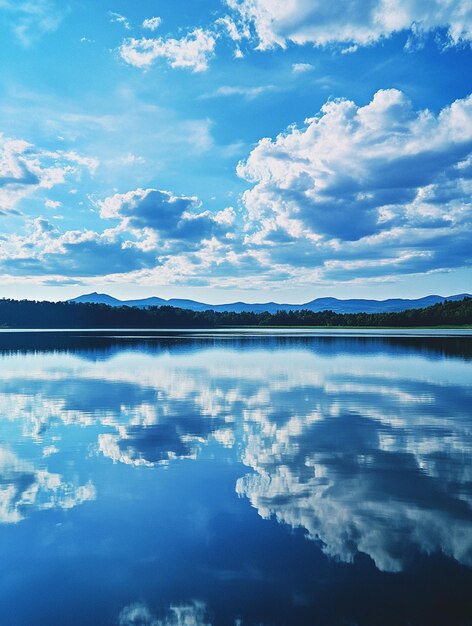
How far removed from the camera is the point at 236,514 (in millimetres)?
11922

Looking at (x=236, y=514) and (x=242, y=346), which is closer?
(x=236, y=514)

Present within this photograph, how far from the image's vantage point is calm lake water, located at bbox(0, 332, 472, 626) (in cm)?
832

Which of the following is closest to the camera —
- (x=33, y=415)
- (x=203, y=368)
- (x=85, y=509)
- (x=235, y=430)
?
(x=85, y=509)

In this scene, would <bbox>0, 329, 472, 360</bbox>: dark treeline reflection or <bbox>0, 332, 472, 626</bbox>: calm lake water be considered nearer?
<bbox>0, 332, 472, 626</bbox>: calm lake water

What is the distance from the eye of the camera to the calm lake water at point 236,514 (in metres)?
8.32

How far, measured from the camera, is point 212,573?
9242 mm

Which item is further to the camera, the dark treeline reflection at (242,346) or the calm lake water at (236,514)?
the dark treeline reflection at (242,346)

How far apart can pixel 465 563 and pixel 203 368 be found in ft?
118

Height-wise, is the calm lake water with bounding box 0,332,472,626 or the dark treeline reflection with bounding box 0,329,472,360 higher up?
the dark treeline reflection with bounding box 0,329,472,360

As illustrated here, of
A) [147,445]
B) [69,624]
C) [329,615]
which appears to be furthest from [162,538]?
[147,445]

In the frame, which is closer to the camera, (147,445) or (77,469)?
(77,469)

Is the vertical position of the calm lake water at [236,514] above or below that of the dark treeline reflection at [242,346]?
below

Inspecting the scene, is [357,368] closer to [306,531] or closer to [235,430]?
[235,430]

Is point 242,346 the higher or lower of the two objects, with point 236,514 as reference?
higher
